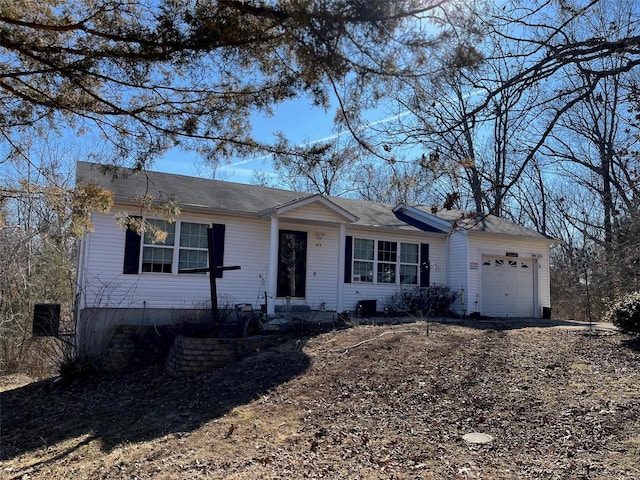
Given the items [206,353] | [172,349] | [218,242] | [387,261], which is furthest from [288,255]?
[206,353]

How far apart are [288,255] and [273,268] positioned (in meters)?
1.36

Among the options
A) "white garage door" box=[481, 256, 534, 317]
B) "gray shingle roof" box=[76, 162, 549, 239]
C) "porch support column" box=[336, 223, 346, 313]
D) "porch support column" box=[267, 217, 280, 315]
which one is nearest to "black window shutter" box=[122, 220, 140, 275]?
"gray shingle roof" box=[76, 162, 549, 239]

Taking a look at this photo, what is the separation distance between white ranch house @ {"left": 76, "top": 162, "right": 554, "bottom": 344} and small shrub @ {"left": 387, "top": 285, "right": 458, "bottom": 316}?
0.25 m

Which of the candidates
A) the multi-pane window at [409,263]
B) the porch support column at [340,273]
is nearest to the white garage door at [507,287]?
the multi-pane window at [409,263]

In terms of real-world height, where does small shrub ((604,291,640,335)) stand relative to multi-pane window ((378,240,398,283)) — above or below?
below

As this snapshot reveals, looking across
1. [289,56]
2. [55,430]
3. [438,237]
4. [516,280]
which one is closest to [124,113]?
[289,56]

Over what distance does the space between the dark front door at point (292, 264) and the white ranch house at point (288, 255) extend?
3 cm

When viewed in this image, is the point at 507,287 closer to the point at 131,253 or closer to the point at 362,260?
the point at 362,260

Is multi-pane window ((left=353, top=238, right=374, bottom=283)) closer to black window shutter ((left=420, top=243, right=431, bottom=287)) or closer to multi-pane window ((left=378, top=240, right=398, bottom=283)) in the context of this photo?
multi-pane window ((left=378, top=240, right=398, bottom=283))

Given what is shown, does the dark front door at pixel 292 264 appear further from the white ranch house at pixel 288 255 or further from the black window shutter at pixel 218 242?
the black window shutter at pixel 218 242

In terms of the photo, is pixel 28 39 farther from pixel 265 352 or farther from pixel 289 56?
pixel 265 352

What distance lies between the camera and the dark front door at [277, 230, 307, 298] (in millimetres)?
13789

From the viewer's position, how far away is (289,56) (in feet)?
19.5

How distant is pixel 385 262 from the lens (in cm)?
1535
